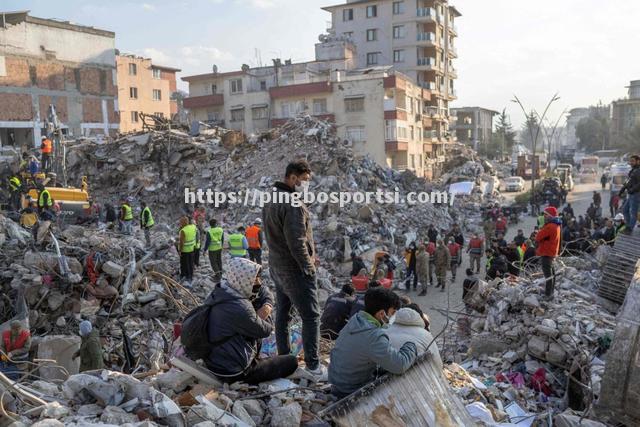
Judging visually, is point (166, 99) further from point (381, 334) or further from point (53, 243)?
point (381, 334)

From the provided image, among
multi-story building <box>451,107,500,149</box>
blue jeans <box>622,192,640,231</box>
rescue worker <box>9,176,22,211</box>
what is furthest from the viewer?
multi-story building <box>451,107,500,149</box>

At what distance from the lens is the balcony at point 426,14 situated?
45500mm

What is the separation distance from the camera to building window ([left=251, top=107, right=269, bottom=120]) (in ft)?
121

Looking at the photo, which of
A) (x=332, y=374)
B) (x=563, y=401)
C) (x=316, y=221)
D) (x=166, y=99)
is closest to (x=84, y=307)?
(x=332, y=374)

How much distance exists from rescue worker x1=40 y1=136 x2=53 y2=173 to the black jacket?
16175mm

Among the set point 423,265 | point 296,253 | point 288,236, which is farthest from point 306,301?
point 423,265

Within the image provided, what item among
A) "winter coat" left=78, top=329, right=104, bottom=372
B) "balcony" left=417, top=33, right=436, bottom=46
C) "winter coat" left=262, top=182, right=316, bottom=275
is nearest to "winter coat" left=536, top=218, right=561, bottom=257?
"winter coat" left=262, top=182, right=316, bottom=275

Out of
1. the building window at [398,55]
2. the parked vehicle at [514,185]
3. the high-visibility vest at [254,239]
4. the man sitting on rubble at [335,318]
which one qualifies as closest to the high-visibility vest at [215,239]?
the high-visibility vest at [254,239]

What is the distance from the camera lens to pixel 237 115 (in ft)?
125

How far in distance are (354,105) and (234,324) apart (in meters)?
32.0

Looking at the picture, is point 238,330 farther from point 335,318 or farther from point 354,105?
point 354,105

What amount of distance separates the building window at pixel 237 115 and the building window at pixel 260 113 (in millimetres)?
992

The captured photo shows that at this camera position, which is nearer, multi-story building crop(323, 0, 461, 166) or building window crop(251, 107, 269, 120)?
building window crop(251, 107, 269, 120)

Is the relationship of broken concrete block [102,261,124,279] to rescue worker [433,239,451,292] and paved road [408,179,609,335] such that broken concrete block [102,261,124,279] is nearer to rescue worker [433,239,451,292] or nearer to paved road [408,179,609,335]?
paved road [408,179,609,335]
